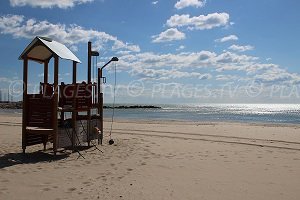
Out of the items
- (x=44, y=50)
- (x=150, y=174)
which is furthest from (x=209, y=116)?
(x=150, y=174)

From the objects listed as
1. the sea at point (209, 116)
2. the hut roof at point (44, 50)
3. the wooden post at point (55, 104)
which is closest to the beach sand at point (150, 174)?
the wooden post at point (55, 104)

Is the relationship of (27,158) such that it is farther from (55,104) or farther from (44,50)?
(44,50)

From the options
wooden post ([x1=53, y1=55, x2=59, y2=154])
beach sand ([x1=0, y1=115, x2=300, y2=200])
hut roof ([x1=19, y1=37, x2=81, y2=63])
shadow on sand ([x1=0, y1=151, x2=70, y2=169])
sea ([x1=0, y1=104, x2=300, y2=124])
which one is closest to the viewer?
beach sand ([x1=0, y1=115, x2=300, y2=200])

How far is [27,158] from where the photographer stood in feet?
31.7

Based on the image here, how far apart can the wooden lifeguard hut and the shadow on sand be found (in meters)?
0.31

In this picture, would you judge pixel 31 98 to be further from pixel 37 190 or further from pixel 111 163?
pixel 37 190

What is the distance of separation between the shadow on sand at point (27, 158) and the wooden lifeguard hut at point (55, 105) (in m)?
0.31

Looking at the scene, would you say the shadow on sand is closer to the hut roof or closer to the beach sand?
the beach sand

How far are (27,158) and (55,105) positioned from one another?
5.93 feet

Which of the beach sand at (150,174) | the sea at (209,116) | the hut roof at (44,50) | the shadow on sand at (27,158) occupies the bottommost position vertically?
the sea at (209,116)

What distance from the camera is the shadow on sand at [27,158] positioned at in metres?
8.98

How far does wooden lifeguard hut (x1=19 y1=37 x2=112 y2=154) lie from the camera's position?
993cm

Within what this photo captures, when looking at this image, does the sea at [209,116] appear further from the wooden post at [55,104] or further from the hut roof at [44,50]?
the wooden post at [55,104]

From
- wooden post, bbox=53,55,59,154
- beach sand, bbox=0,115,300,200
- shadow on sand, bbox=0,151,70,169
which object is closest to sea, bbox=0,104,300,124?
wooden post, bbox=53,55,59,154
